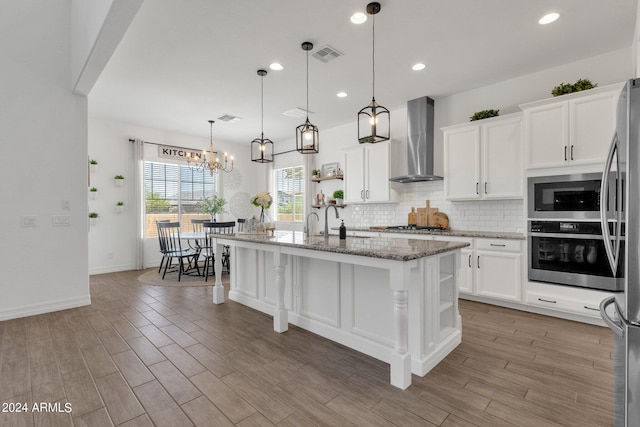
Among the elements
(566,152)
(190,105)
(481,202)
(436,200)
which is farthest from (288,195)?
(566,152)

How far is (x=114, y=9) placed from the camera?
2.15 meters

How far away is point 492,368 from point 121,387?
259cm

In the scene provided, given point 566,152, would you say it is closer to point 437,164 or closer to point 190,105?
point 437,164

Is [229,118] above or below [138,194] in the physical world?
above

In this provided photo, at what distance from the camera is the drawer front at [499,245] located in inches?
141

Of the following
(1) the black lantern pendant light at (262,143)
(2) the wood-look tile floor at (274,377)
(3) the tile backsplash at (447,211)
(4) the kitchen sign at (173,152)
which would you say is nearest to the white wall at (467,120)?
(3) the tile backsplash at (447,211)

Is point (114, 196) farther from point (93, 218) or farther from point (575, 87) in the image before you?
point (575, 87)

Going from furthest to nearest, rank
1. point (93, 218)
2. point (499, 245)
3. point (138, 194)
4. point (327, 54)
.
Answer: point (138, 194), point (93, 218), point (499, 245), point (327, 54)

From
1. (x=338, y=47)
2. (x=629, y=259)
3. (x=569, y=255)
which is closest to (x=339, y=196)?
(x=338, y=47)

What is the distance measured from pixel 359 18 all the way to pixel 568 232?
303cm

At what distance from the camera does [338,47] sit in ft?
10.7

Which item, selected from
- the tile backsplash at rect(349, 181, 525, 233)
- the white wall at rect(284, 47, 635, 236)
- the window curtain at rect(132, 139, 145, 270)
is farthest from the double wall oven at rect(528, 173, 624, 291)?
the window curtain at rect(132, 139, 145, 270)

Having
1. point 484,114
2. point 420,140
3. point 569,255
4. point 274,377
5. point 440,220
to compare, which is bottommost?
point 274,377

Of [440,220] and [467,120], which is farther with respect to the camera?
[440,220]
